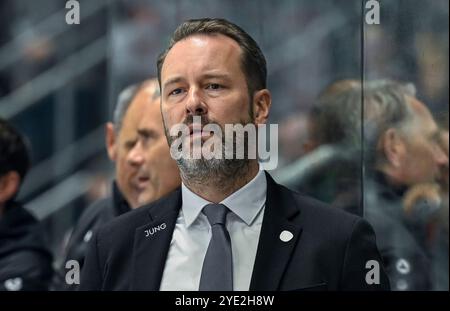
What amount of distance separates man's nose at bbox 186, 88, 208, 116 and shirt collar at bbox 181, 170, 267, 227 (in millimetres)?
187

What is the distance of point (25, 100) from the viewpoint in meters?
2.89

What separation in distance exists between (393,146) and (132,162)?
0.77m

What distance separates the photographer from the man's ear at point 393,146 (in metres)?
2.78

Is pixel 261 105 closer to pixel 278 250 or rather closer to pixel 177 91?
pixel 177 91

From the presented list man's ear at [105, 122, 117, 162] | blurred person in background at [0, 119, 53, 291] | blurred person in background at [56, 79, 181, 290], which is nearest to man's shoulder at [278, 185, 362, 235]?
blurred person in background at [56, 79, 181, 290]

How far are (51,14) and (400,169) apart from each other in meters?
1.17

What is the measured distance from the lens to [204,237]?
2.29m

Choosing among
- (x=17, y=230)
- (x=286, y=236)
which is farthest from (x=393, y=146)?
(x=17, y=230)

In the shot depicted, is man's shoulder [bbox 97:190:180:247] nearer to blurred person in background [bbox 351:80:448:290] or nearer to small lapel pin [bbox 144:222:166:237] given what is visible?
small lapel pin [bbox 144:222:166:237]

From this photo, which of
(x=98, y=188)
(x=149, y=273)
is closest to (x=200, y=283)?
(x=149, y=273)

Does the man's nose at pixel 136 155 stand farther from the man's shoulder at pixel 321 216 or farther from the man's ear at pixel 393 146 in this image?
the man's ear at pixel 393 146

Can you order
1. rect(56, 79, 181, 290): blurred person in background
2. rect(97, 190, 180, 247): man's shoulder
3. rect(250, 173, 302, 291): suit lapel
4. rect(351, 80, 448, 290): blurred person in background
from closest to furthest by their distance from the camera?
1. rect(250, 173, 302, 291): suit lapel
2. rect(97, 190, 180, 247): man's shoulder
3. rect(56, 79, 181, 290): blurred person in background
4. rect(351, 80, 448, 290): blurred person in background

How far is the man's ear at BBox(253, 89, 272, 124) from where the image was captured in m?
2.33
